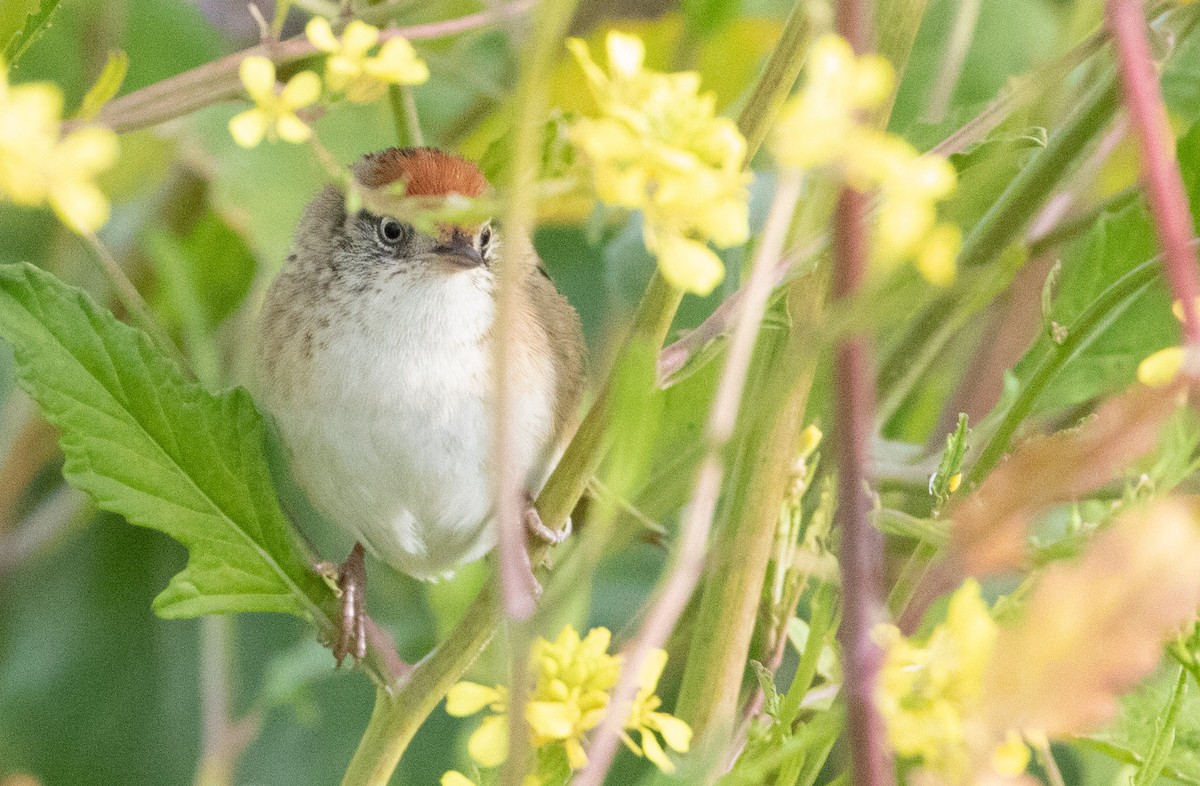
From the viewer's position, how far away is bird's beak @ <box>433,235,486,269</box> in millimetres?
1027

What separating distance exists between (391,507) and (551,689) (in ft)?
1.87

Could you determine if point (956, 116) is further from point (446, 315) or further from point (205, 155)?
point (205, 155)

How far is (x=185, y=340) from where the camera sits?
116cm

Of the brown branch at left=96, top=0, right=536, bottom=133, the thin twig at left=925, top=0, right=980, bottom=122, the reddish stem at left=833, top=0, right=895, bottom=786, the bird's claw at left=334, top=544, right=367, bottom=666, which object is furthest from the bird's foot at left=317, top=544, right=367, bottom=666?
the thin twig at left=925, top=0, right=980, bottom=122

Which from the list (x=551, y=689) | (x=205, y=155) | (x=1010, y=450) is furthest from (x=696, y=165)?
(x=205, y=155)

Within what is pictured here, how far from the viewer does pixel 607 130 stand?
36cm

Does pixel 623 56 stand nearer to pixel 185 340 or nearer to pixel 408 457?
pixel 408 457

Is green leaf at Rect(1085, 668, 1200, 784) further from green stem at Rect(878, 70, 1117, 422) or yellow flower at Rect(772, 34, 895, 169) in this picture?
yellow flower at Rect(772, 34, 895, 169)

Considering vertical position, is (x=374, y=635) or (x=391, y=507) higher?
(x=374, y=635)

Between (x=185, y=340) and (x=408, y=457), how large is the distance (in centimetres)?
Result: 29

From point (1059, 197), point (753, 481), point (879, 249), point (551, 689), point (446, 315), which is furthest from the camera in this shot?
point (446, 315)

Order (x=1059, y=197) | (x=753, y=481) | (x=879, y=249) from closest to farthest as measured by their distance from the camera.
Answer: (x=879, y=249), (x=753, y=481), (x=1059, y=197)

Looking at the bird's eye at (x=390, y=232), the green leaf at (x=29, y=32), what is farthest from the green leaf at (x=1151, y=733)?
the bird's eye at (x=390, y=232)

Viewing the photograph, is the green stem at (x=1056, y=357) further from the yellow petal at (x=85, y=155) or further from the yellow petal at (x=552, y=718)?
the yellow petal at (x=85, y=155)
